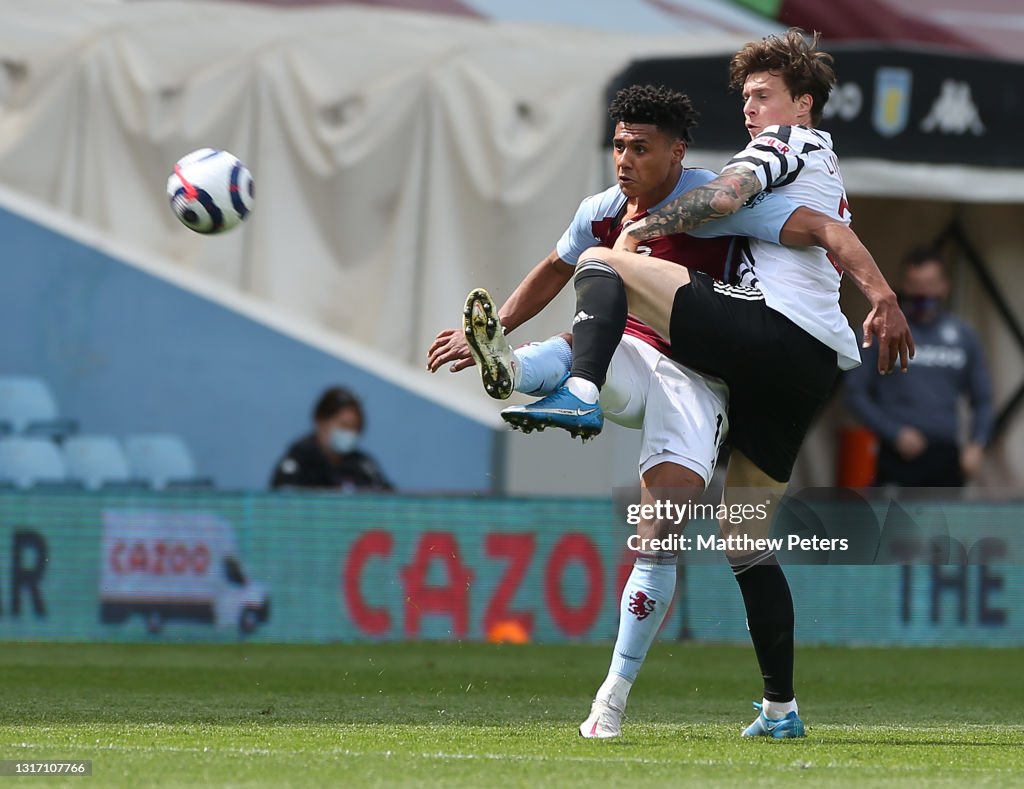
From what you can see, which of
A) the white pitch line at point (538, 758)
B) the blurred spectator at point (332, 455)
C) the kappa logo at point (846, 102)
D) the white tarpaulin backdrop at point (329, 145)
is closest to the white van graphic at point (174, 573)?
the blurred spectator at point (332, 455)

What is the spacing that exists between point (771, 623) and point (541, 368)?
1.20 meters

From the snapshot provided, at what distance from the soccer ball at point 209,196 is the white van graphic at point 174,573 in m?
3.65

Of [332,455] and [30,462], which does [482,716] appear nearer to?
[332,455]

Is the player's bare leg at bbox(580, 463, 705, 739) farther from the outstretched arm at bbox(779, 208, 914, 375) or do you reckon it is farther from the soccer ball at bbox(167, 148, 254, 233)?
the soccer ball at bbox(167, 148, 254, 233)

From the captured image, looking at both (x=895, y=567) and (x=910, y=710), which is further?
(x=895, y=567)

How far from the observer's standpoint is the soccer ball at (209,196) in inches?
310

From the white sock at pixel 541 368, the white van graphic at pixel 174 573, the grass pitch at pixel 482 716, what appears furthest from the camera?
the white van graphic at pixel 174 573

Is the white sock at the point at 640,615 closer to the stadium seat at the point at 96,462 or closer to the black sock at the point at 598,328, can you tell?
the black sock at the point at 598,328

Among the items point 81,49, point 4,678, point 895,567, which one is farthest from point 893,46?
point 4,678

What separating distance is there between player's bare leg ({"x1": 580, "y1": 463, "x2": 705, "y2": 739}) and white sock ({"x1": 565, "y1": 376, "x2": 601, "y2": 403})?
14.8 inches

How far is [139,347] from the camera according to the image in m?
13.2

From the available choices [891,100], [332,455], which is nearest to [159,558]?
[332,455]

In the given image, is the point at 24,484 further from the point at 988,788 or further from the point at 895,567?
the point at 988,788

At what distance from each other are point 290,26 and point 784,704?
27.1ft
